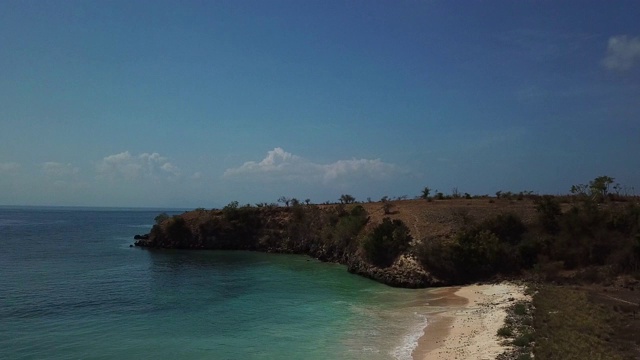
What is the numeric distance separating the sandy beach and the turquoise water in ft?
3.82

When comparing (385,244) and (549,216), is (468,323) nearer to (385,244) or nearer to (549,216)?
(385,244)

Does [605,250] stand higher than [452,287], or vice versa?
[605,250]

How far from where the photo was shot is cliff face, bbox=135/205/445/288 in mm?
57094

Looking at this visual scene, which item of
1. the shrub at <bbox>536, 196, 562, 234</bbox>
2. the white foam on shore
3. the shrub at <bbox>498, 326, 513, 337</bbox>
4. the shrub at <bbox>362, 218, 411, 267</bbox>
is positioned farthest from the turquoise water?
the shrub at <bbox>536, 196, 562, 234</bbox>

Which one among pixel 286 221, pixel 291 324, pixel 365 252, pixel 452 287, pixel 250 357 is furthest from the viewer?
pixel 286 221

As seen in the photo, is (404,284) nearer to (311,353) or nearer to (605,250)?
(605,250)

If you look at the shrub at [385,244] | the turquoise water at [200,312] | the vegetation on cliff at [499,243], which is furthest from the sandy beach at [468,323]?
the shrub at [385,244]

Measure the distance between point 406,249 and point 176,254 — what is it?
122 ft

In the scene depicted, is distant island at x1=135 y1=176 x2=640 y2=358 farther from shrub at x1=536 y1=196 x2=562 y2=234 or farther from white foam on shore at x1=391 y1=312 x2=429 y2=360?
white foam on shore at x1=391 y1=312 x2=429 y2=360

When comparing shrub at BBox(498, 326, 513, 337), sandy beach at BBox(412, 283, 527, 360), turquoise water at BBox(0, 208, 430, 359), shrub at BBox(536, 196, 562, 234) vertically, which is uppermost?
shrub at BBox(536, 196, 562, 234)

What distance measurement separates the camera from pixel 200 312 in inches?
1224

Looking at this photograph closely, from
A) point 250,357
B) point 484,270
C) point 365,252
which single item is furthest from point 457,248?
point 250,357

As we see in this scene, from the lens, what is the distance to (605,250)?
39594mm

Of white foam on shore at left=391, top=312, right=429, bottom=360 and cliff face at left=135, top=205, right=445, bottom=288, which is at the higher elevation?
cliff face at left=135, top=205, right=445, bottom=288
